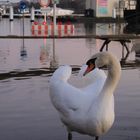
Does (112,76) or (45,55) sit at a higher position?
(112,76)

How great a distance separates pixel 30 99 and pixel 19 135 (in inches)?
150

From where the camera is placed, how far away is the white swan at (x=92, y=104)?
25.4 feet

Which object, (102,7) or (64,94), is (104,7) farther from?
(64,94)

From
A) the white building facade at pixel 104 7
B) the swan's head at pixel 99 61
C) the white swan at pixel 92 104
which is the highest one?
the white building facade at pixel 104 7

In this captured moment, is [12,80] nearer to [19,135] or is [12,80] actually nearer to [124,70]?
[124,70]

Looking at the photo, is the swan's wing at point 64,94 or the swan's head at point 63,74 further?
the swan's head at point 63,74

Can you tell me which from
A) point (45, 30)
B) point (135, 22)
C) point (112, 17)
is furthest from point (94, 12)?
point (45, 30)

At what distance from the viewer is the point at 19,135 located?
31.6ft

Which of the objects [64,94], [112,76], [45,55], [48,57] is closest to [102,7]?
[45,55]

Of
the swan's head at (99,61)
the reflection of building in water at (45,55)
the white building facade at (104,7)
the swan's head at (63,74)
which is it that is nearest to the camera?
the swan's head at (99,61)

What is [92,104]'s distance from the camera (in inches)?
309

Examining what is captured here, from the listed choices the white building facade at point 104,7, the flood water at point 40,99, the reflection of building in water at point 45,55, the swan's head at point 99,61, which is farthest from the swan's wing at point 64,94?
the white building facade at point 104,7

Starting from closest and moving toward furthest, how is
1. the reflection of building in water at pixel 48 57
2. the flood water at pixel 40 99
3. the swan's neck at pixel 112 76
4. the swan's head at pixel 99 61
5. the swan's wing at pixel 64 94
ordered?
the swan's head at pixel 99 61, the swan's neck at pixel 112 76, the swan's wing at pixel 64 94, the flood water at pixel 40 99, the reflection of building in water at pixel 48 57

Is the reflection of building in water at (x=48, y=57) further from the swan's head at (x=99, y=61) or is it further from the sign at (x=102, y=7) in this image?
the sign at (x=102, y=7)
